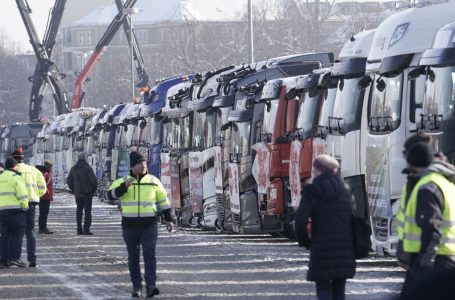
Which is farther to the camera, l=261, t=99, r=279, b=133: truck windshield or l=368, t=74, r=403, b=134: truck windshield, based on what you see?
l=261, t=99, r=279, b=133: truck windshield

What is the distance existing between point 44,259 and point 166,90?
1390cm

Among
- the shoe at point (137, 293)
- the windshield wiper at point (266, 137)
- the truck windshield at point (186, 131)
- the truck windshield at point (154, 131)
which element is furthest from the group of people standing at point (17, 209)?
the truck windshield at point (154, 131)

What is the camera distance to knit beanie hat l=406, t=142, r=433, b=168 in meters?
12.4

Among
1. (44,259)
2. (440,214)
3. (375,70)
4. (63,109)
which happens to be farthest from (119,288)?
(63,109)

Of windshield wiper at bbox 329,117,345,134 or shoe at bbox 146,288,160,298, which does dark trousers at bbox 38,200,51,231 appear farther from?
shoe at bbox 146,288,160,298

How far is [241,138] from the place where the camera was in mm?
28625

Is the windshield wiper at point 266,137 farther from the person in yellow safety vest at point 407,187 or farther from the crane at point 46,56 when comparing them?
the crane at point 46,56

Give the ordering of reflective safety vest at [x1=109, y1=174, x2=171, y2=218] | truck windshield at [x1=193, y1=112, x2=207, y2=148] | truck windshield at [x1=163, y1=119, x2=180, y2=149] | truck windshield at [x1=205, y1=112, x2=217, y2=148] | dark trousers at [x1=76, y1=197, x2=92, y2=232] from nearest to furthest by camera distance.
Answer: reflective safety vest at [x1=109, y1=174, x2=171, y2=218], truck windshield at [x1=205, y1=112, x2=217, y2=148], truck windshield at [x1=193, y1=112, x2=207, y2=148], dark trousers at [x1=76, y1=197, x2=92, y2=232], truck windshield at [x1=163, y1=119, x2=180, y2=149]

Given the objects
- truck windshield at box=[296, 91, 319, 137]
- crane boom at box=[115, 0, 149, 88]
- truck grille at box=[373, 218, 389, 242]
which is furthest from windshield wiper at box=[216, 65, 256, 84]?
crane boom at box=[115, 0, 149, 88]

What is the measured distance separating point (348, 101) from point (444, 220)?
969 centimetres

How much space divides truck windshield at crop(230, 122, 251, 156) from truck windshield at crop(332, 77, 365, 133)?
6.01 m

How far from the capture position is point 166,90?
3950 cm

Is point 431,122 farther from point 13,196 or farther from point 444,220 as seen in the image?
point 13,196

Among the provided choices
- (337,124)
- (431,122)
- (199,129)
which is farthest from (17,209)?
(199,129)
